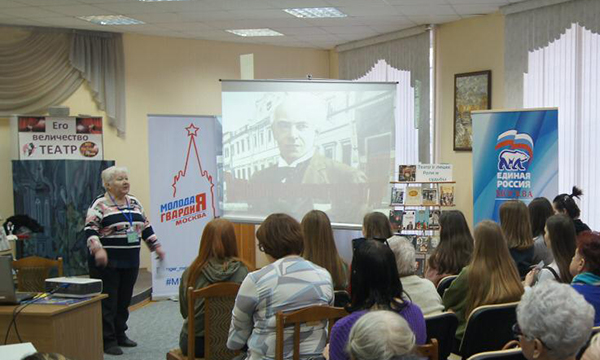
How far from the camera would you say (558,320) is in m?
1.79

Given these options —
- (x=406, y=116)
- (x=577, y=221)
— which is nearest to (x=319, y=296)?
(x=577, y=221)

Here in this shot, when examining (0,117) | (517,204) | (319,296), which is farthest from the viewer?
(0,117)

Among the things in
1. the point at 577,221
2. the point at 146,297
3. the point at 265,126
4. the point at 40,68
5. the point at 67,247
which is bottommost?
the point at 146,297

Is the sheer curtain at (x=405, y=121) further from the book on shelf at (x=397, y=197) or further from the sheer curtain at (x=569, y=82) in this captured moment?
the sheer curtain at (x=569, y=82)

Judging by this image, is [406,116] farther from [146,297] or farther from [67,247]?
[67,247]

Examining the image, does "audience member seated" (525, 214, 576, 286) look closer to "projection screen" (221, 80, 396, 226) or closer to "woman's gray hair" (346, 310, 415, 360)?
"woman's gray hair" (346, 310, 415, 360)

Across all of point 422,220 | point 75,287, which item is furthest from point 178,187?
point 75,287

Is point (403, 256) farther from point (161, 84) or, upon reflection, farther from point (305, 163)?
point (161, 84)

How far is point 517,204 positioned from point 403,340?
2.81m

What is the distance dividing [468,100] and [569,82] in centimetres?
132

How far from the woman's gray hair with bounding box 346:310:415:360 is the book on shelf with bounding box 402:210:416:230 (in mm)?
5545

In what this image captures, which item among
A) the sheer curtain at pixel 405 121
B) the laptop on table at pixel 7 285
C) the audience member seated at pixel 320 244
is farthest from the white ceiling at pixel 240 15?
the laptop on table at pixel 7 285

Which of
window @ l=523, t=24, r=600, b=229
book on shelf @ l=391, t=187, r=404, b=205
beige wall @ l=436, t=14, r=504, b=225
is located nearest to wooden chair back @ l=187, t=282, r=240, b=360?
book on shelf @ l=391, t=187, r=404, b=205

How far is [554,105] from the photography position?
265 inches
